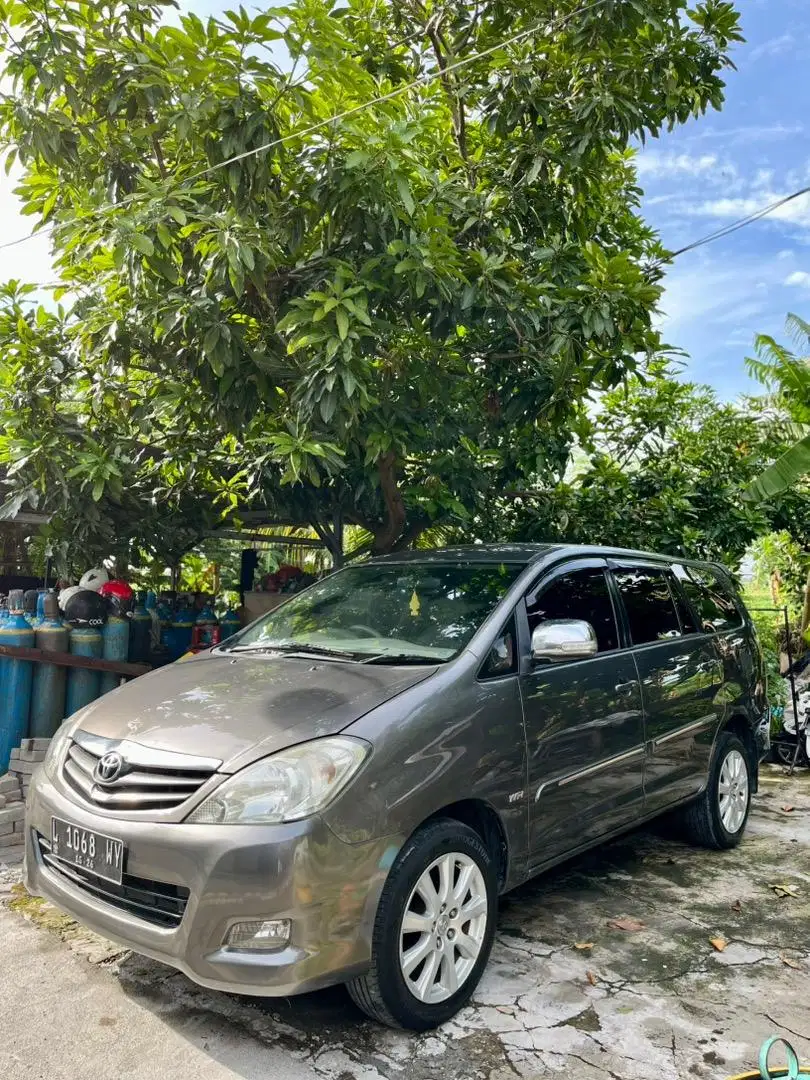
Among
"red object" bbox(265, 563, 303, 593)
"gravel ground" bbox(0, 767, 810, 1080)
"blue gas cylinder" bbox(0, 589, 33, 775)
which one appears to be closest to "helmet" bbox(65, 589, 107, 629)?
"blue gas cylinder" bbox(0, 589, 33, 775)

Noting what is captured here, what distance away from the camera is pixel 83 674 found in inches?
203

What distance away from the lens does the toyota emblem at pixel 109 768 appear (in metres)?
2.73

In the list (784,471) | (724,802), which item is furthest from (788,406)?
(724,802)

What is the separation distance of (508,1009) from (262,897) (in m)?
1.12

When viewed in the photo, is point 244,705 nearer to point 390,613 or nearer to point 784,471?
point 390,613

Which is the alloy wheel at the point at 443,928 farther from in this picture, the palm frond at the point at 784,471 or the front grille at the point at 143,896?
the palm frond at the point at 784,471

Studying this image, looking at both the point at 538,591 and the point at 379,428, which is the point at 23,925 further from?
the point at 379,428

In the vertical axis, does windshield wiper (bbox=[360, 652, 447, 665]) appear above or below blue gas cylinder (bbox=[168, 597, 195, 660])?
above

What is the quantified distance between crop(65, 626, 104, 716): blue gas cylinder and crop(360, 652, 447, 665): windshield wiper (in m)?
2.58

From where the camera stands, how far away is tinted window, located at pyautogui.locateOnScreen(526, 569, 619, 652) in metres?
3.65

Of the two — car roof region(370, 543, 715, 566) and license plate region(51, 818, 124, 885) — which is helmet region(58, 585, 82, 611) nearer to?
car roof region(370, 543, 715, 566)

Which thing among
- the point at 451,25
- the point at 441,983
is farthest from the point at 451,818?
the point at 451,25

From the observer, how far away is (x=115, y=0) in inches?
183

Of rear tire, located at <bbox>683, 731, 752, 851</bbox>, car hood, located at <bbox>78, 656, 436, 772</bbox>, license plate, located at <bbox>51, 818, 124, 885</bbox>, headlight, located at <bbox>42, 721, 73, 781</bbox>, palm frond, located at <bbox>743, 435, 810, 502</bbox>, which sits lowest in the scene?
rear tire, located at <bbox>683, 731, 752, 851</bbox>
